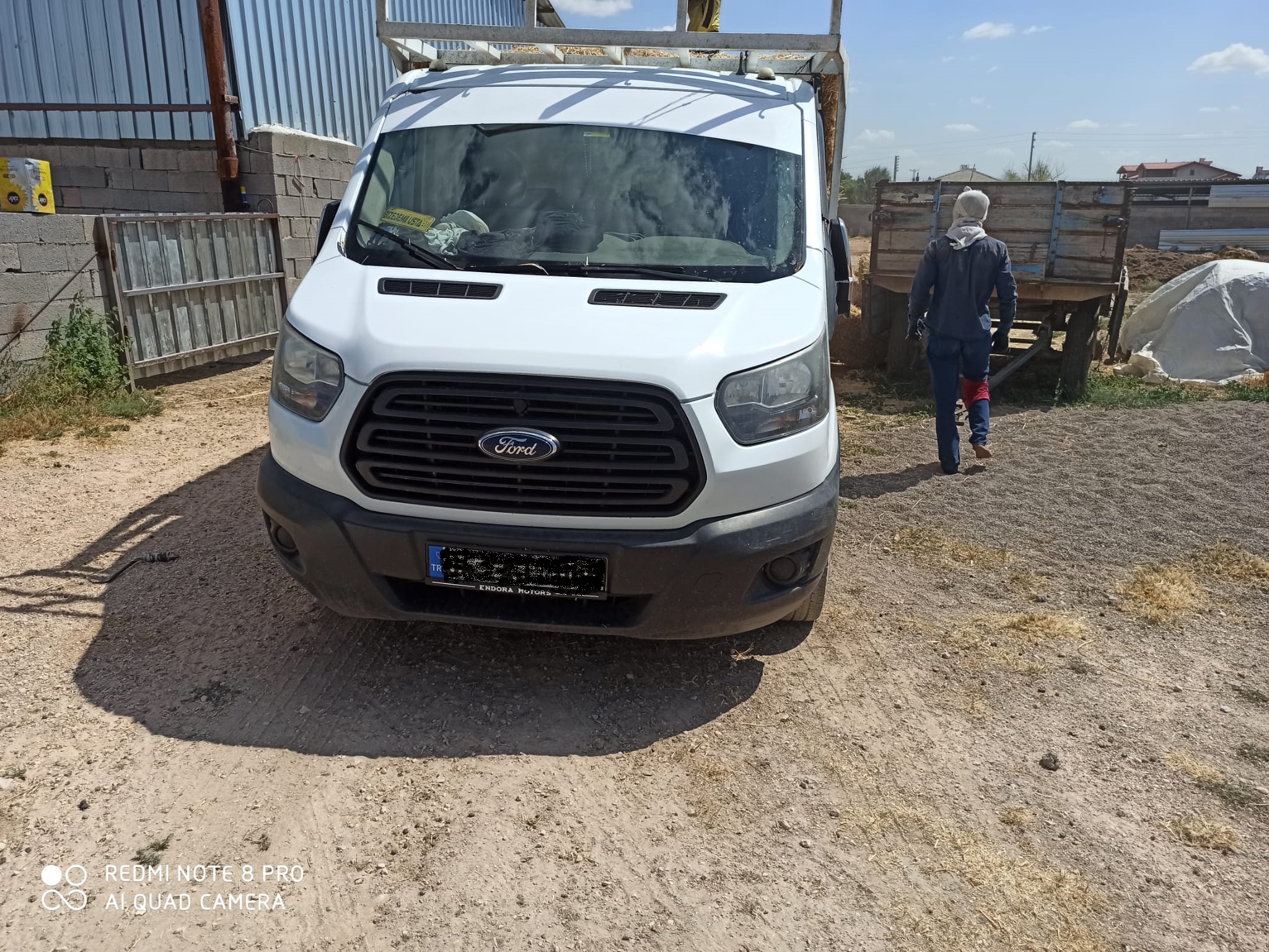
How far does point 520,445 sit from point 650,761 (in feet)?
3.79

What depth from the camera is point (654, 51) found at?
521cm

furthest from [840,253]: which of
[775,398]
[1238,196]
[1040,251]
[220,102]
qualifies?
[1238,196]

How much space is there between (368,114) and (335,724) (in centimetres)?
1217

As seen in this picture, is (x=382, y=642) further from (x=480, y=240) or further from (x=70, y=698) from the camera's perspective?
(x=480, y=240)

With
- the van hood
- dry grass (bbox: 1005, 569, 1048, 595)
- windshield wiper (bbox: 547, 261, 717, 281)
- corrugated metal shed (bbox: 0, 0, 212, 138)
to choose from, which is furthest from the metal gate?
dry grass (bbox: 1005, 569, 1048, 595)

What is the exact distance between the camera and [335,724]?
3297mm

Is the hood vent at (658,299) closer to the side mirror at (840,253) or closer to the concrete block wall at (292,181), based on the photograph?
the side mirror at (840,253)

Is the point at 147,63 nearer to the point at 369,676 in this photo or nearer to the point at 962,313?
the point at 962,313

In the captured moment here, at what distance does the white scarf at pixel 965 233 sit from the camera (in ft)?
20.7

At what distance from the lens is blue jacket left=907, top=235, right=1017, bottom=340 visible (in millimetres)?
6250

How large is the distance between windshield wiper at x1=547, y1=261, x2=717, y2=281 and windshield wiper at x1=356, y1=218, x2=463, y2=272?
451 millimetres

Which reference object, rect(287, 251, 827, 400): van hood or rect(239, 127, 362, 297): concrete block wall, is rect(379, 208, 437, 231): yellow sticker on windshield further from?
rect(239, 127, 362, 297): concrete block wall

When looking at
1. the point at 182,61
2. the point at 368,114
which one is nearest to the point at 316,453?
the point at 182,61

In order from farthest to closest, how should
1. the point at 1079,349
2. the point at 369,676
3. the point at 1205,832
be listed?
the point at 1079,349
the point at 369,676
the point at 1205,832
